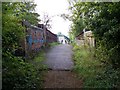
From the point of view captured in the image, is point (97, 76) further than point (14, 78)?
Yes

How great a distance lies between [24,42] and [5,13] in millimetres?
5193

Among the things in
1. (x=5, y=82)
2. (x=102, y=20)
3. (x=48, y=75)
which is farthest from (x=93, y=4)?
(x=5, y=82)

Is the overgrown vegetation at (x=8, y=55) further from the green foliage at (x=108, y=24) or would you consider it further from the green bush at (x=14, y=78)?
the green foliage at (x=108, y=24)

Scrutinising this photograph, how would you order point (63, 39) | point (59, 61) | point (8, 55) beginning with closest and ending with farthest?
point (8, 55) < point (59, 61) < point (63, 39)

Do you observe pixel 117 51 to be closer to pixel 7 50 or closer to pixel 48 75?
pixel 48 75

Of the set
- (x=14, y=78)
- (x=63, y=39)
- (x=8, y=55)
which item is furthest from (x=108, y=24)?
(x=63, y=39)

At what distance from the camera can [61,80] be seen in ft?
25.0

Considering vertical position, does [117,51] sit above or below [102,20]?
below

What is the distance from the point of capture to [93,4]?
8.01 m

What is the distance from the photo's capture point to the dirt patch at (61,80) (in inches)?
276

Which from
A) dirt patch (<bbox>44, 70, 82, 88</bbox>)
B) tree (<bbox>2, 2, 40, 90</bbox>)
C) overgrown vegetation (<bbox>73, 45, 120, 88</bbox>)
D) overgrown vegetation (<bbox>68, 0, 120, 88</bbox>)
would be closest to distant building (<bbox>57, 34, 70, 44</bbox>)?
overgrown vegetation (<bbox>73, 45, 120, 88</bbox>)

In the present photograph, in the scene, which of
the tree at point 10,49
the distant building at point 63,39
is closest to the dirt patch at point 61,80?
the tree at point 10,49

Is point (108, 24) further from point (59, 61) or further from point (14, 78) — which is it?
point (59, 61)

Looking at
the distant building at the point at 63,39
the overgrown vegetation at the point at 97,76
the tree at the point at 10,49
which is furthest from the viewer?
the distant building at the point at 63,39
